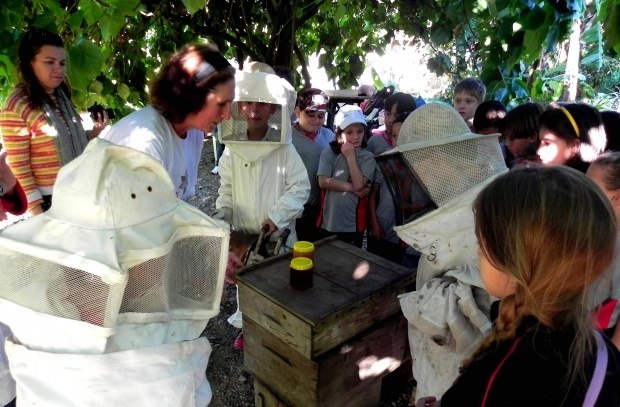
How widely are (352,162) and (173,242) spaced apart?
2.01 m

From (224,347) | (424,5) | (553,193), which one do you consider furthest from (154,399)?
(424,5)

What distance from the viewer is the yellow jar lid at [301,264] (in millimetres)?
1864

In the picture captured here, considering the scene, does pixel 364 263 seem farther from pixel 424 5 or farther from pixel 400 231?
pixel 424 5

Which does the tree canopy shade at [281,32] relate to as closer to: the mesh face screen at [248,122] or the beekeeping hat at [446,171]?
the beekeeping hat at [446,171]

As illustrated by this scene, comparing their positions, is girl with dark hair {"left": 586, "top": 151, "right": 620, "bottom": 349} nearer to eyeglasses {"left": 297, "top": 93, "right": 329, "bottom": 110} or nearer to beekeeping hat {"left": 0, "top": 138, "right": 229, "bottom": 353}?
beekeeping hat {"left": 0, "top": 138, "right": 229, "bottom": 353}

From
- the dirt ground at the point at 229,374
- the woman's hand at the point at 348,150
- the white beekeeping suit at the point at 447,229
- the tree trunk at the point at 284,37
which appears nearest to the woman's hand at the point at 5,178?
the dirt ground at the point at 229,374

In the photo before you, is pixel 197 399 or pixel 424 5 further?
pixel 424 5

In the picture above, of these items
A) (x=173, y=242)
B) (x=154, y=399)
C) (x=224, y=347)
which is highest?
(x=173, y=242)

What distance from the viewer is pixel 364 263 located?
2.12 meters

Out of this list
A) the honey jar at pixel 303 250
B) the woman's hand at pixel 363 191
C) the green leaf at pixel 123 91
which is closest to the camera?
the honey jar at pixel 303 250

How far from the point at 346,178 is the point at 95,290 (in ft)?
7.39

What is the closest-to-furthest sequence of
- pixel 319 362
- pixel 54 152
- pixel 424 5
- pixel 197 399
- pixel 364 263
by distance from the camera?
pixel 197 399 → pixel 319 362 → pixel 364 263 → pixel 54 152 → pixel 424 5

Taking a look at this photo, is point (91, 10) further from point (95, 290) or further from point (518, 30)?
point (518, 30)

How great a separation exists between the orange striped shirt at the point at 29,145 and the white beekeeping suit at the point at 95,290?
198 centimetres
